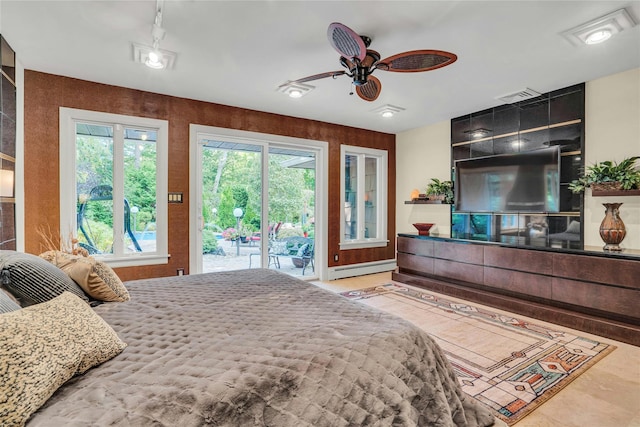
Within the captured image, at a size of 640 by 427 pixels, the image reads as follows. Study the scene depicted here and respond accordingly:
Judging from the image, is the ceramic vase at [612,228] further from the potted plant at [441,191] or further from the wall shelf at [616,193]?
the potted plant at [441,191]

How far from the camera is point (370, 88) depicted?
2746 mm

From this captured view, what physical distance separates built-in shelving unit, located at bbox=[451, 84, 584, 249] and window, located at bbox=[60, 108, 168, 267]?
409 cm

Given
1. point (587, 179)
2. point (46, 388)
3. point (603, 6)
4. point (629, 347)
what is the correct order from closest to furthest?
point (46, 388) → point (603, 6) → point (629, 347) → point (587, 179)

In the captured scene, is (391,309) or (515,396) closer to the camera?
(515,396)

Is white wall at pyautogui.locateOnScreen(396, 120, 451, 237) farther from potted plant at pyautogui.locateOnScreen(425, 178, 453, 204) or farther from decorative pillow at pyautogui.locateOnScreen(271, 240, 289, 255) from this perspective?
decorative pillow at pyautogui.locateOnScreen(271, 240, 289, 255)

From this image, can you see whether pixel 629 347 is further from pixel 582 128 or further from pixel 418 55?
pixel 418 55

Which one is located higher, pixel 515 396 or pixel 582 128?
pixel 582 128

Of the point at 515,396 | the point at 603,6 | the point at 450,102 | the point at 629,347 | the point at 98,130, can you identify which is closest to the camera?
the point at 515,396

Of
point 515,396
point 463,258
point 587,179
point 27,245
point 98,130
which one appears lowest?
point 515,396

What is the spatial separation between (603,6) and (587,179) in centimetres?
180

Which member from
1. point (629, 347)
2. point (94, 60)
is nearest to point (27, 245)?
point (94, 60)

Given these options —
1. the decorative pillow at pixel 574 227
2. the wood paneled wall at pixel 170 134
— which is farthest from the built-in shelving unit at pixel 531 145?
the wood paneled wall at pixel 170 134

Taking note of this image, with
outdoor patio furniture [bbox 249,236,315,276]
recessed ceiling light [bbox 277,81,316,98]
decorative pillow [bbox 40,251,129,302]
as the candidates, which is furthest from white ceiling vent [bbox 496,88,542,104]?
decorative pillow [bbox 40,251,129,302]

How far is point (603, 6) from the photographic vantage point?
2145mm
